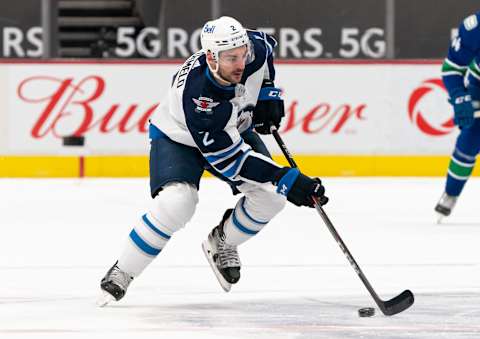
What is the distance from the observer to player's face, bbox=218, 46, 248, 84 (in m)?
3.57

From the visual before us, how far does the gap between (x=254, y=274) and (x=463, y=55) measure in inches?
83.4

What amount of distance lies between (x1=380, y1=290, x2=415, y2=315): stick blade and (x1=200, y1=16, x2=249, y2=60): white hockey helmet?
2.58 feet

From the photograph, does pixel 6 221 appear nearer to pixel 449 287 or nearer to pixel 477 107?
pixel 477 107

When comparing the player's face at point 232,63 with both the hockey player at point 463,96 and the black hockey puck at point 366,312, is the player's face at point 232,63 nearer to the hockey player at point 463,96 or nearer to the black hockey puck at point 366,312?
the black hockey puck at point 366,312

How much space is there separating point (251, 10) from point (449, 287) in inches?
210

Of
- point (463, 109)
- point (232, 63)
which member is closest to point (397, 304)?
point (232, 63)

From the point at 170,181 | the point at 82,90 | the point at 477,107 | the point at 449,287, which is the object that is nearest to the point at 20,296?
the point at 170,181

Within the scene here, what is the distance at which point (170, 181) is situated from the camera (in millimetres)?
3734

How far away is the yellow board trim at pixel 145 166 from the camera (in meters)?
8.73

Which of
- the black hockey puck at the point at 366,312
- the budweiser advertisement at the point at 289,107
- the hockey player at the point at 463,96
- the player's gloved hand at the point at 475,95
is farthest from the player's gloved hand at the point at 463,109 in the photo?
the budweiser advertisement at the point at 289,107

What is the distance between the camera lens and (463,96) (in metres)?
6.01

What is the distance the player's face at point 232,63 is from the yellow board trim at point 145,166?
5.11 m

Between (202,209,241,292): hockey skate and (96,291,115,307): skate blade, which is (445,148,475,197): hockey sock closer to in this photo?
(202,209,241,292): hockey skate

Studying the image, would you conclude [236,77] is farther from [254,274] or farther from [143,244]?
[254,274]
